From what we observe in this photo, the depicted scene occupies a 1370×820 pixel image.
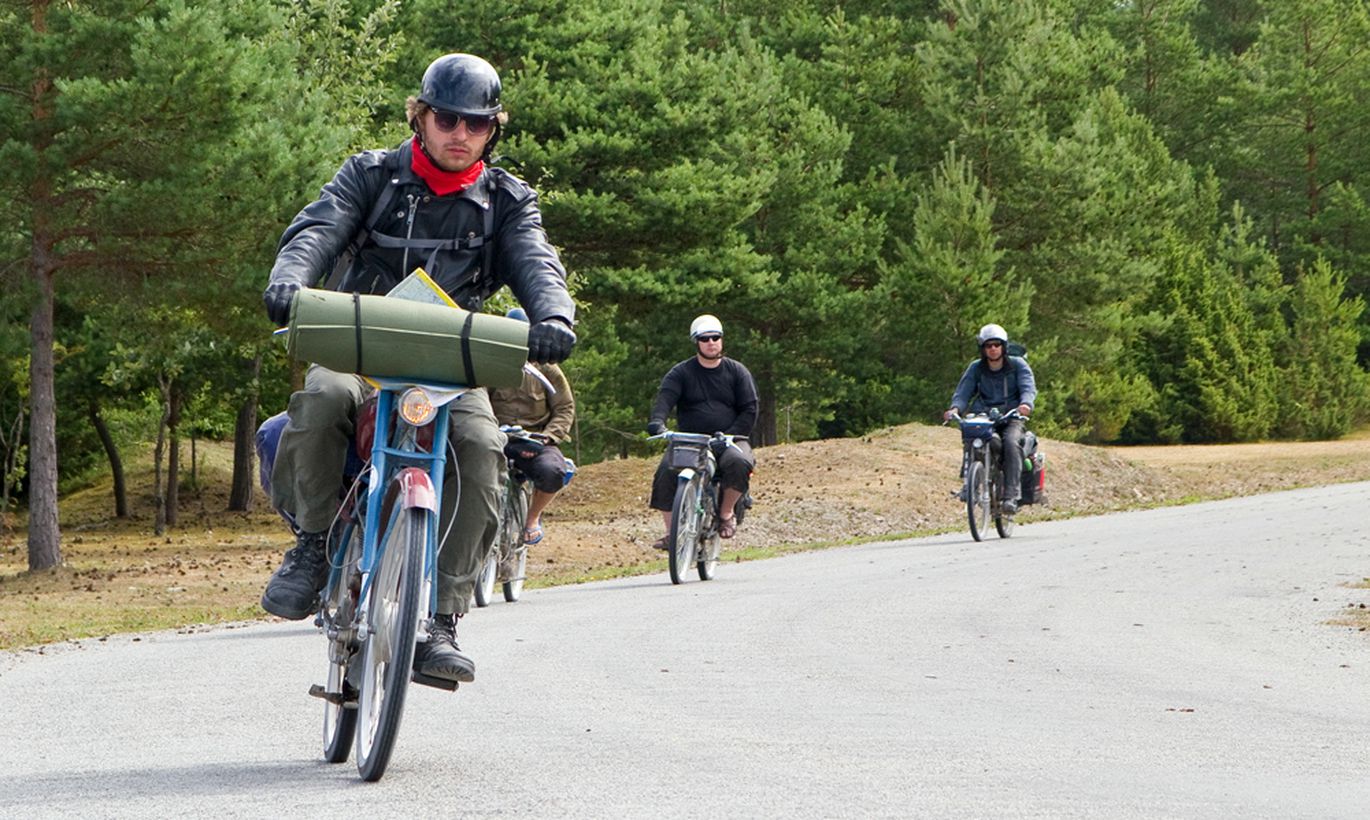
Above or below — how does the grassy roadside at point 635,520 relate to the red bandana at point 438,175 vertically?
below

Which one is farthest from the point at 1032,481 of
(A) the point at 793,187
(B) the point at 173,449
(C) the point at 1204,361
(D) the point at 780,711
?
(C) the point at 1204,361

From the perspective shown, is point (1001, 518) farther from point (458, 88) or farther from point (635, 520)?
point (458, 88)

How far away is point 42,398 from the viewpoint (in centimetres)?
2261

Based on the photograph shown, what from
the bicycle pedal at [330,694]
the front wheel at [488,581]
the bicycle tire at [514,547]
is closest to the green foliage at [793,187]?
the bicycle tire at [514,547]

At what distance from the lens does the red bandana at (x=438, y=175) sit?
20.7ft

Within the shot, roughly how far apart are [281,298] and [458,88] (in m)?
0.89

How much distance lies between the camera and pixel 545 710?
317 inches

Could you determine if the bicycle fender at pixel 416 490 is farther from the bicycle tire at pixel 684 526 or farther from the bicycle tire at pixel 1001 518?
the bicycle tire at pixel 1001 518

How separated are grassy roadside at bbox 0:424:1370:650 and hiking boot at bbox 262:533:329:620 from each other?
7.38 m

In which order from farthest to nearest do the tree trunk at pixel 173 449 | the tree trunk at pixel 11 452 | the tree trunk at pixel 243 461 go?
1. the tree trunk at pixel 243 461
2. the tree trunk at pixel 11 452
3. the tree trunk at pixel 173 449

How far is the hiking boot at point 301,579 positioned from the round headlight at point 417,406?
69cm

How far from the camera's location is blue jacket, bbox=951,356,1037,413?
20984mm

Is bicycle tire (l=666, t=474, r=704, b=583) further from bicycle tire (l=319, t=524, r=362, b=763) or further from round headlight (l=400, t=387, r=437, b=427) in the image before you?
round headlight (l=400, t=387, r=437, b=427)

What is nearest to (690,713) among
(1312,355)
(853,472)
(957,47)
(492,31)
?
(853,472)
